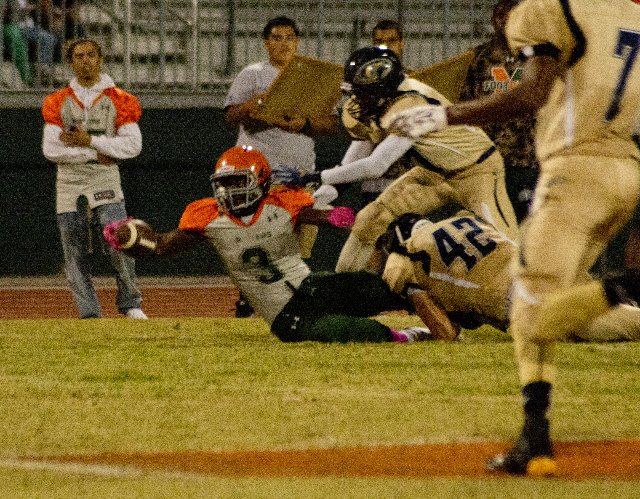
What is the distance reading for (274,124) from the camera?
6746mm

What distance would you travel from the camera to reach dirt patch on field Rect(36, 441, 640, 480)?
2.45 metres

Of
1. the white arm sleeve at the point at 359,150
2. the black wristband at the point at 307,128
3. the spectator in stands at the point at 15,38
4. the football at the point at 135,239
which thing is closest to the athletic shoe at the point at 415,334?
the football at the point at 135,239

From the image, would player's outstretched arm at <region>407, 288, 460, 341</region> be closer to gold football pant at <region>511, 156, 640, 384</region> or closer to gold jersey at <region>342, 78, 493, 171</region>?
gold jersey at <region>342, 78, 493, 171</region>

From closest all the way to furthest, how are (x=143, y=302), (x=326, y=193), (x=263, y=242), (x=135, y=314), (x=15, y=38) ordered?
(x=263, y=242) < (x=326, y=193) < (x=135, y=314) < (x=143, y=302) < (x=15, y=38)

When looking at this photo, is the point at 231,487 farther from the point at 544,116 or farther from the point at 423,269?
the point at 423,269

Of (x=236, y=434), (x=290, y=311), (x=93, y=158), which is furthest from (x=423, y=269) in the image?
(x=93, y=158)

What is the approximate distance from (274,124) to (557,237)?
4.37 meters

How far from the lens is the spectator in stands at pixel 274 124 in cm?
673

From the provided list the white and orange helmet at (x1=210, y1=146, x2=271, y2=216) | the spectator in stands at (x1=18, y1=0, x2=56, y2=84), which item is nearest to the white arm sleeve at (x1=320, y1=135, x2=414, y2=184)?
the white and orange helmet at (x1=210, y1=146, x2=271, y2=216)

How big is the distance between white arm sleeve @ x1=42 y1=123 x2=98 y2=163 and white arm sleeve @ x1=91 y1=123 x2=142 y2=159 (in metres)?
0.09

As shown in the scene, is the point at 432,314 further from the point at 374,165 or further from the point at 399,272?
the point at 374,165

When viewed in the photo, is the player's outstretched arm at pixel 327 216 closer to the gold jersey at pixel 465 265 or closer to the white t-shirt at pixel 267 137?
the gold jersey at pixel 465 265

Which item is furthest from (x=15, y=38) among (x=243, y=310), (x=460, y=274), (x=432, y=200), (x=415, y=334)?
(x=460, y=274)

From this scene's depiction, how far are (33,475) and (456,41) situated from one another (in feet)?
28.1
